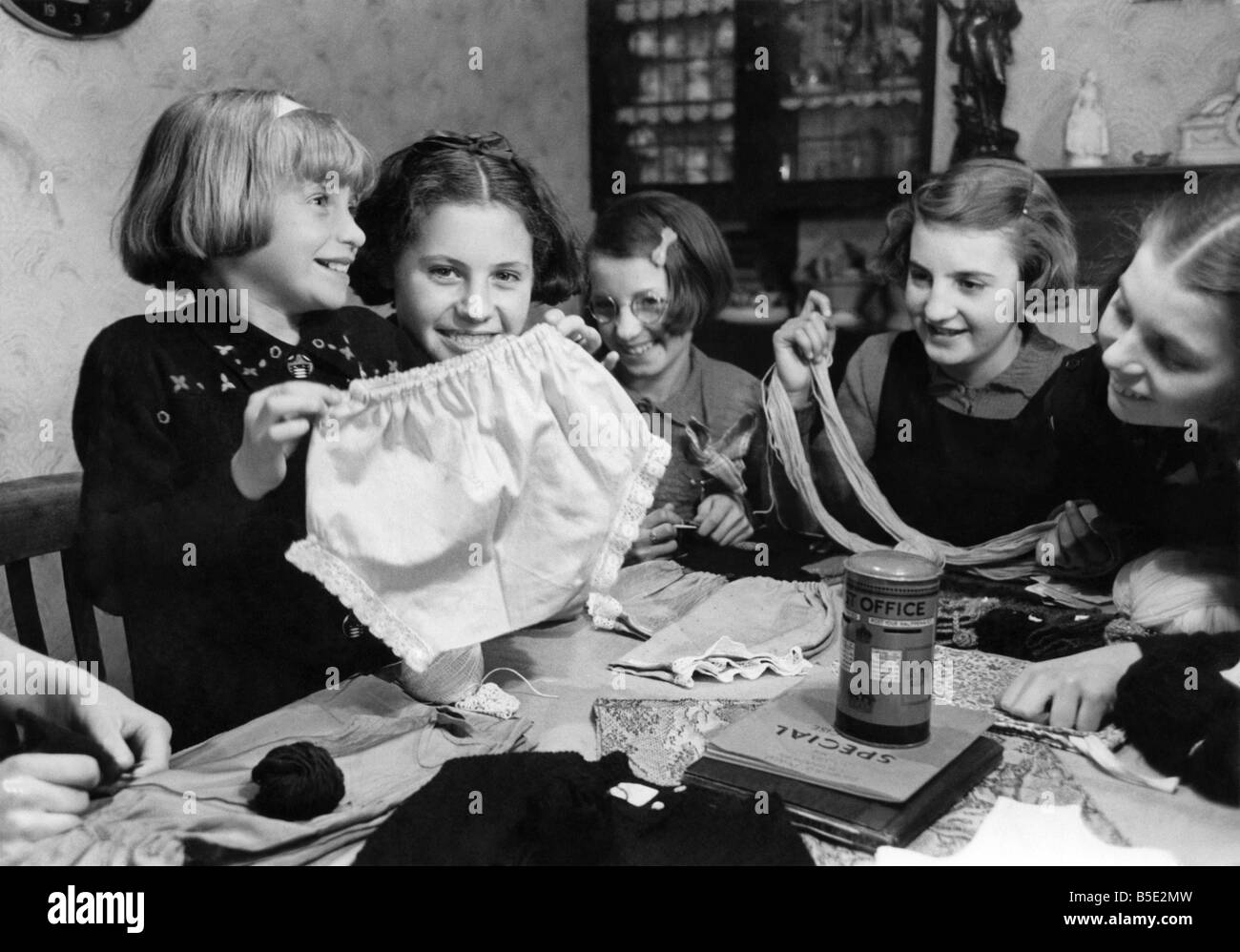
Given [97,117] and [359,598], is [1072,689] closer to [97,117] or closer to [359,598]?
[359,598]

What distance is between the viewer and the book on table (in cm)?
88

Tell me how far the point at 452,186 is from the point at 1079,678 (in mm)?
807

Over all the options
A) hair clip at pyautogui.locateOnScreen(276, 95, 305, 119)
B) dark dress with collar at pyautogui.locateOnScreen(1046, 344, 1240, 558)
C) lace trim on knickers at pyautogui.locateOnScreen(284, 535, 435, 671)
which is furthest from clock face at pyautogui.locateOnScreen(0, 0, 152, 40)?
dark dress with collar at pyautogui.locateOnScreen(1046, 344, 1240, 558)

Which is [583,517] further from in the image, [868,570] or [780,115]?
[780,115]

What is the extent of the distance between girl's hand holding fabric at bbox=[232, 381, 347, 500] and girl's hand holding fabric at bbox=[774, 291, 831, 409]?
580mm

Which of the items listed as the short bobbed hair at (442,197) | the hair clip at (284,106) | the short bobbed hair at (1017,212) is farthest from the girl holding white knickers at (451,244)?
the short bobbed hair at (1017,212)

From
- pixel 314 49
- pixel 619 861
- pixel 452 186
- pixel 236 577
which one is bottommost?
pixel 619 861

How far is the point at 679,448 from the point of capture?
129cm

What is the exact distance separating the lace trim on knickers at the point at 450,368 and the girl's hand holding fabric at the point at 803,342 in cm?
33

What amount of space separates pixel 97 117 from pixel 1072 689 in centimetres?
105

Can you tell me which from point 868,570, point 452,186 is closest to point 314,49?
point 452,186

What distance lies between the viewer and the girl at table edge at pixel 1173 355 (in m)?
1.04

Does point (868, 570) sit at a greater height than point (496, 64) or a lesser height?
lesser

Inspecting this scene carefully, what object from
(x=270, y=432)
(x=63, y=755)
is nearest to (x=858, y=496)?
(x=270, y=432)
